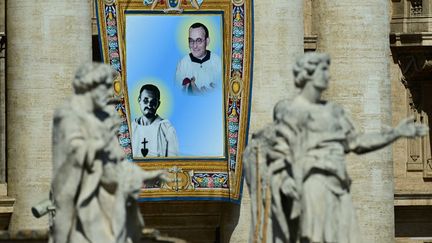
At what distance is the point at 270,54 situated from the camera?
195 ft

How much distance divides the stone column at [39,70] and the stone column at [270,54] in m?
3.27

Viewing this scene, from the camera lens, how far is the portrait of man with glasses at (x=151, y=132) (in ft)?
194

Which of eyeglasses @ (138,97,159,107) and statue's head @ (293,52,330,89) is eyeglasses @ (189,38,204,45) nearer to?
eyeglasses @ (138,97,159,107)

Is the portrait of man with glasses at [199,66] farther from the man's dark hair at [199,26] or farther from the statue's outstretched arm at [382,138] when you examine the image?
the statue's outstretched arm at [382,138]

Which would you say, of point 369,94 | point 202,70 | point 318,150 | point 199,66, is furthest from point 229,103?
point 318,150

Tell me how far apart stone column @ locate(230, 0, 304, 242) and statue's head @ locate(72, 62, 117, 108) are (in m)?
20.6

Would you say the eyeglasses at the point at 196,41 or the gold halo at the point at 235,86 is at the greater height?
the eyeglasses at the point at 196,41

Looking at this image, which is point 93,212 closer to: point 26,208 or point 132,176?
point 132,176

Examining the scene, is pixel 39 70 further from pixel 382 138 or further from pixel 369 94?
pixel 382 138

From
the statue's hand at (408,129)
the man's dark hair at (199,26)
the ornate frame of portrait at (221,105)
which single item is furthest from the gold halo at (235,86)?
the statue's hand at (408,129)

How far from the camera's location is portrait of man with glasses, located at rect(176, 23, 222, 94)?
59.6 m

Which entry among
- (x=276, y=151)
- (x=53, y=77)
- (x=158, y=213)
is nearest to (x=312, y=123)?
(x=276, y=151)

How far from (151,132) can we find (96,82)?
20636 millimetres

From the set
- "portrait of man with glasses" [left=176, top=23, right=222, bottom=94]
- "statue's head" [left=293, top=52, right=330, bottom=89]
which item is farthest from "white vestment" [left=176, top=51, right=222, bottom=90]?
"statue's head" [left=293, top=52, right=330, bottom=89]
